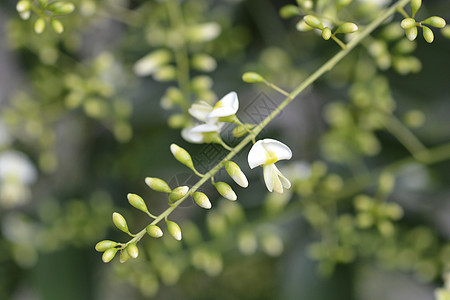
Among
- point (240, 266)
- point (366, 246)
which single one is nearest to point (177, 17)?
point (366, 246)

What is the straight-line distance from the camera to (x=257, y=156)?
0.95 feet

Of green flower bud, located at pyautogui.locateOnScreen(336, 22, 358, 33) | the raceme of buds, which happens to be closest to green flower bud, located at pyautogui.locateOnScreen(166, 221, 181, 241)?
the raceme of buds

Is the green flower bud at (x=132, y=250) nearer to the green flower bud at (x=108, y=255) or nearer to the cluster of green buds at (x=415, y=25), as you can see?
the green flower bud at (x=108, y=255)

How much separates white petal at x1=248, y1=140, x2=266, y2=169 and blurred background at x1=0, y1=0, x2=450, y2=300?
0.27ft

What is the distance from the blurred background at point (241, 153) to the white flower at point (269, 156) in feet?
0.25

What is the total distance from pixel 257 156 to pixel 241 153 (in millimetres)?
127

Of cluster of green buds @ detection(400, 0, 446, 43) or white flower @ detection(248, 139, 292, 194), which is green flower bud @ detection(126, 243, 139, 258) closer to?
white flower @ detection(248, 139, 292, 194)

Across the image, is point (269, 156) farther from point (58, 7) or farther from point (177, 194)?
point (58, 7)

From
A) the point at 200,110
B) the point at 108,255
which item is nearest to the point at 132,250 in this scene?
the point at 108,255

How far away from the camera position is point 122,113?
52cm

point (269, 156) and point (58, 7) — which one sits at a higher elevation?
point (58, 7)

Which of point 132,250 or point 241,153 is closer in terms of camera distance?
point 132,250

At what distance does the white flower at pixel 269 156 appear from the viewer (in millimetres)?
287

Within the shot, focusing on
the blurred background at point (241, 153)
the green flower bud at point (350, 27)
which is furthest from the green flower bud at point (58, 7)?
the green flower bud at point (350, 27)
